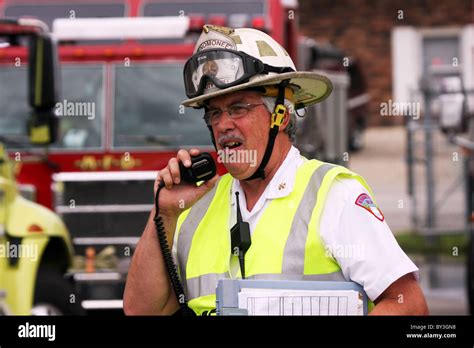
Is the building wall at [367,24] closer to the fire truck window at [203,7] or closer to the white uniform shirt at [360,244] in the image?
the fire truck window at [203,7]

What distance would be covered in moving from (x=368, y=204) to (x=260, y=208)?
0.31m

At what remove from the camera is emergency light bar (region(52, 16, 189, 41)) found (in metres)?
7.76

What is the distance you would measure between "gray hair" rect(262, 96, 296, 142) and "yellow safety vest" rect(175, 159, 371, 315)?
10 cm

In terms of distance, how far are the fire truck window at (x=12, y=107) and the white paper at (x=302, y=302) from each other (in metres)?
4.49

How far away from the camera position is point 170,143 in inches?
303

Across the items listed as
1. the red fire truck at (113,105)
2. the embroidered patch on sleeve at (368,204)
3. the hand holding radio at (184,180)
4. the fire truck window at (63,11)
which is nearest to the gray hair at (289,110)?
the hand holding radio at (184,180)

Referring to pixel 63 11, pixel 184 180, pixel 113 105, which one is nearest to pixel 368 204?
pixel 184 180

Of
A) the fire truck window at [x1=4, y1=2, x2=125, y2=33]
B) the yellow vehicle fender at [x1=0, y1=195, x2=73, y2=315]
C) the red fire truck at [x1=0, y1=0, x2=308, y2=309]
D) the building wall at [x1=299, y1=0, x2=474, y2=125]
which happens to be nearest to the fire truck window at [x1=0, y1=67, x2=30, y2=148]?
the red fire truck at [x1=0, y1=0, x2=308, y2=309]

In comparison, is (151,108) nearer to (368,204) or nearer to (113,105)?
(113,105)

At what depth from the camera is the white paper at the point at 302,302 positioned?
3168mm

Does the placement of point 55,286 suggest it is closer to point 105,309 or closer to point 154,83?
point 105,309

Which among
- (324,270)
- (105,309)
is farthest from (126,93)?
(324,270)

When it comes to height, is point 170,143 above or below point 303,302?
above

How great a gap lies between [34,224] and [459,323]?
373 cm
